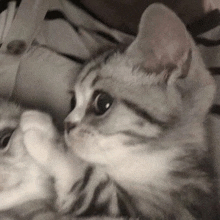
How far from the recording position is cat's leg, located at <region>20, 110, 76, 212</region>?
689 mm

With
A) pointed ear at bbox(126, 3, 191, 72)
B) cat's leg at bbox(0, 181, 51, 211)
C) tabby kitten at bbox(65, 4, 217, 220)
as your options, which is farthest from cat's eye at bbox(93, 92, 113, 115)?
Result: cat's leg at bbox(0, 181, 51, 211)

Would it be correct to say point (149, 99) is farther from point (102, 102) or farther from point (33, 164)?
point (33, 164)

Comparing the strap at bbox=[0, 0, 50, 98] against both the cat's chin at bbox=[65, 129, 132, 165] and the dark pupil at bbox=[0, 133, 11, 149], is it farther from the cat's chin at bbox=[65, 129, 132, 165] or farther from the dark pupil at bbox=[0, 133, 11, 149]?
the cat's chin at bbox=[65, 129, 132, 165]

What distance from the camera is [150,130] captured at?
635 millimetres

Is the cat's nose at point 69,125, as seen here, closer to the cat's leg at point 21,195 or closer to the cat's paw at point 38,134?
the cat's paw at point 38,134

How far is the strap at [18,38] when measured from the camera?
83 centimetres

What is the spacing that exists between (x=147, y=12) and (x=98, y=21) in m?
0.22

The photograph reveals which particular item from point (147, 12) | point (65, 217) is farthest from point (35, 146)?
point (147, 12)

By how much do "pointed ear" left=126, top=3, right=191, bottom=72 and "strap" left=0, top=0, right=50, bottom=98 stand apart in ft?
1.09

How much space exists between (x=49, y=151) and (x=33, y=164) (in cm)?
5

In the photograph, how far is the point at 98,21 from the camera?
82cm

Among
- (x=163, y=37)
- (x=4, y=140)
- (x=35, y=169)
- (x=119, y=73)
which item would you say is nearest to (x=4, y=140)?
(x=4, y=140)

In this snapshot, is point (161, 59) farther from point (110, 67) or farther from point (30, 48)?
point (30, 48)

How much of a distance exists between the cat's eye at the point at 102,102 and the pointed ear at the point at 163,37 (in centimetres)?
11
